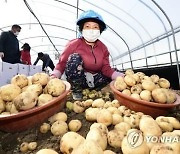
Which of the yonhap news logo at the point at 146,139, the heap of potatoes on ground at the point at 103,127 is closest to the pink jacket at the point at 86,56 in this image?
the heap of potatoes on ground at the point at 103,127

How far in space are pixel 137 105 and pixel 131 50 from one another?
9.19m

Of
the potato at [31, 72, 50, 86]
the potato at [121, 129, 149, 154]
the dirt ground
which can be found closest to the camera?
the potato at [121, 129, 149, 154]

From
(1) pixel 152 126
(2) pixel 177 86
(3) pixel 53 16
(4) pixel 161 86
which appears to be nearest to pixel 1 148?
(1) pixel 152 126

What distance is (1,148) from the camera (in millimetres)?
1668

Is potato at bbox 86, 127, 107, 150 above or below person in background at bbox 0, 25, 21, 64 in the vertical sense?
below

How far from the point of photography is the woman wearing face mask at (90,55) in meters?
2.83

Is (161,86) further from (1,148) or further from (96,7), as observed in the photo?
(96,7)

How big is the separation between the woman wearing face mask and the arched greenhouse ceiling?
3.22 metres

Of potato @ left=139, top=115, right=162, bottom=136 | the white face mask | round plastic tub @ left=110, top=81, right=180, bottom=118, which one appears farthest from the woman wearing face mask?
potato @ left=139, top=115, right=162, bottom=136

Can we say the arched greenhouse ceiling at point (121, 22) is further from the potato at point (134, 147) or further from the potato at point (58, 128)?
the potato at point (134, 147)

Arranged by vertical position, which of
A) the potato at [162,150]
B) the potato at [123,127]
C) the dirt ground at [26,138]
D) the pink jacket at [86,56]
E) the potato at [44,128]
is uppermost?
the pink jacket at [86,56]

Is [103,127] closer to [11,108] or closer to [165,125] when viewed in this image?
[165,125]

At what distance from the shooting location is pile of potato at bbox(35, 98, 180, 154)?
1135 millimetres

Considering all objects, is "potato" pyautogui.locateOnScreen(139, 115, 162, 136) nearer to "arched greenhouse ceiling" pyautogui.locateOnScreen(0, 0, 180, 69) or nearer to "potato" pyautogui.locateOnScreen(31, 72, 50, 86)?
"potato" pyautogui.locateOnScreen(31, 72, 50, 86)
